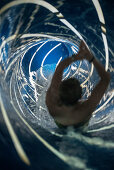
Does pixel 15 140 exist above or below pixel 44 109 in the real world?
above

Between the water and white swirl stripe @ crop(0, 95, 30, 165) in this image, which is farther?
the water

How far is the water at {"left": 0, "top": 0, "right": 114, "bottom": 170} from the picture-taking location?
1.58m

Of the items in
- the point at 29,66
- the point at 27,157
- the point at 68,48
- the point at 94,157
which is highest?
the point at 29,66

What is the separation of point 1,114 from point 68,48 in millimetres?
4180

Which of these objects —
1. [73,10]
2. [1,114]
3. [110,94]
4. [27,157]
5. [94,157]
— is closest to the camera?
[27,157]

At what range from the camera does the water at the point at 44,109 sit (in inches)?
62.2

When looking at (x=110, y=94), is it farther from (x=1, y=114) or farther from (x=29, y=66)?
(x=29, y=66)

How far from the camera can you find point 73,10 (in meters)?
2.81

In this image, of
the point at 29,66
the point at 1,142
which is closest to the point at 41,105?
the point at 29,66

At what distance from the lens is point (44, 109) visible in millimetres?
4184

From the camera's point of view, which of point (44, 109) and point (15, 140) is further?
point (44, 109)

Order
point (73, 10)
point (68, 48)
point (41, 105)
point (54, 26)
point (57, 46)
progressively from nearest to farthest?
point (73, 10) < point (54, 26) < point (41, 105) < point (68, 48) < point (57, 46)

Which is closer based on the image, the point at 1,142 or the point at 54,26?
the point at 1,142

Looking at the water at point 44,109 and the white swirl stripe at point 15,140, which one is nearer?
the white swirl stripe at point 15,140
